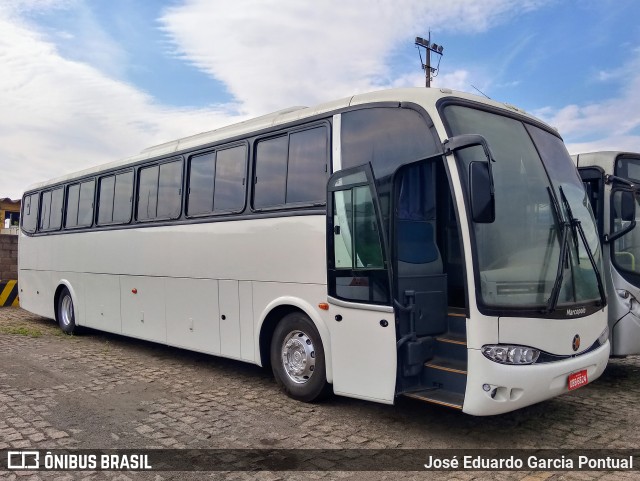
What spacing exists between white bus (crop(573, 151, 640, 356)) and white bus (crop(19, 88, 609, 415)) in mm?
1592

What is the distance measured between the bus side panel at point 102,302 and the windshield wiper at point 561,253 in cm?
753

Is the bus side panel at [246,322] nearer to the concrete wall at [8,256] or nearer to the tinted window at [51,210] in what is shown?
the tinted window at [51,210]

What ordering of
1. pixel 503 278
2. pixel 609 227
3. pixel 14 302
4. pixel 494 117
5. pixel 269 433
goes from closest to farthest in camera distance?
pixel 503 278 < pixel 269 433 < pixel 494 117 < pixel 609 227 < pixel 14 302

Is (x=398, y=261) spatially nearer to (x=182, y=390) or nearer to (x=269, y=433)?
(x=269, y=433)

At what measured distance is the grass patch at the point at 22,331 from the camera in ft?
39.7

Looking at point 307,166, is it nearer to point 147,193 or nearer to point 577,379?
point 577,379

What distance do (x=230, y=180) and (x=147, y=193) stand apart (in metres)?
2.44

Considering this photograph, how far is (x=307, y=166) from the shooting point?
6.58 meters

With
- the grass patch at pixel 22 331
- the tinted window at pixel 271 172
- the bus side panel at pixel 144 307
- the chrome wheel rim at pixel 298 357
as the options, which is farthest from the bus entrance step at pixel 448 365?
the grass patch at pixel 22 331

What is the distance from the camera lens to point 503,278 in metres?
5.09

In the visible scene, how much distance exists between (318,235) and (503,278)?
206cm

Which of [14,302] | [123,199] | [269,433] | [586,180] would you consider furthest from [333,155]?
[14,302]

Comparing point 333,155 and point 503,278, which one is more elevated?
point 333,155

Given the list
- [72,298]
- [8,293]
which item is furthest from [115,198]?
[8,293]
